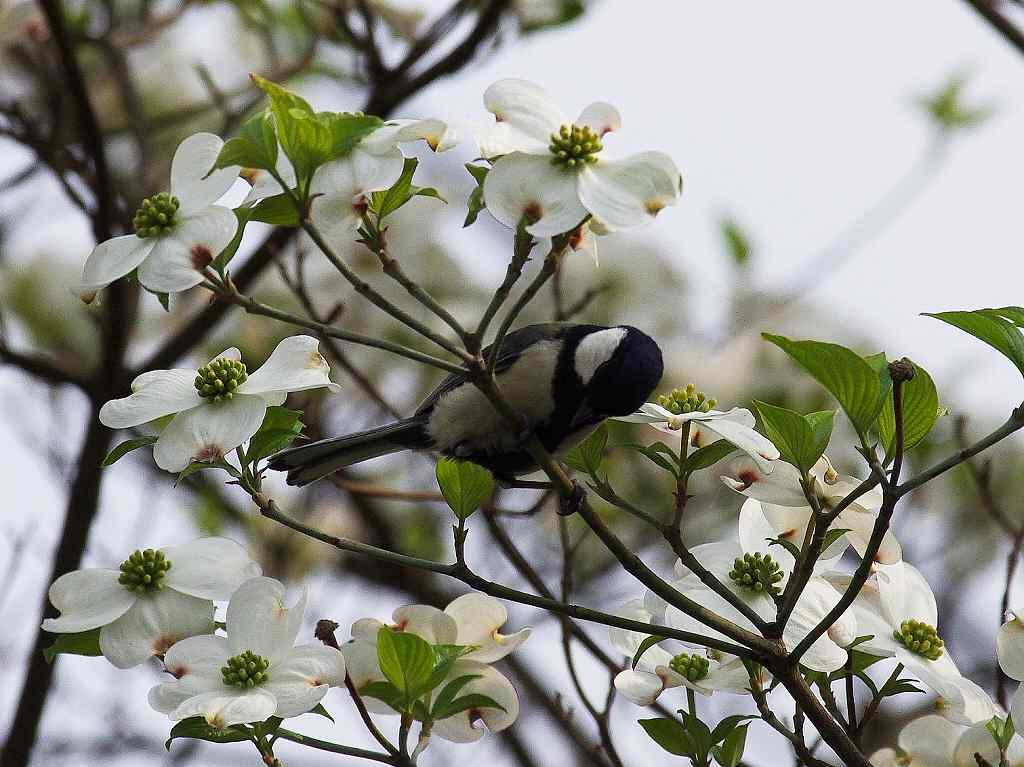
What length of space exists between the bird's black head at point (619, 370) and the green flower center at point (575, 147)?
23.4 inches

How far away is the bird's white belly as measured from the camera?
223 centimetres

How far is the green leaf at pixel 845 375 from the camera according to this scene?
43.5 inches

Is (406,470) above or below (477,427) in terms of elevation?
below

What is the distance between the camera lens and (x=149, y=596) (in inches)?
50.5

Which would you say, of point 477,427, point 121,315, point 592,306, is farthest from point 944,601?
point 121,315

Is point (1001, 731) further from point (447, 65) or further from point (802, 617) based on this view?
point (447, 65)

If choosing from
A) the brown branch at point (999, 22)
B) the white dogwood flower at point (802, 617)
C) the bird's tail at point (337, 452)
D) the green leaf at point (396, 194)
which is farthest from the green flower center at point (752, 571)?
the brown branch at point (999, 22)

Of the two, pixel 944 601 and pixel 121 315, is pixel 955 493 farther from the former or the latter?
pixel 121 315

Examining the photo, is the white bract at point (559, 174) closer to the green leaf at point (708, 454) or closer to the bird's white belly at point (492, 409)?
the green leaf at point (708, 454)

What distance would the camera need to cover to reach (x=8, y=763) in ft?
7.46

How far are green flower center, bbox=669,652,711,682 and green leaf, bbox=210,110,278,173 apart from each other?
719 mm

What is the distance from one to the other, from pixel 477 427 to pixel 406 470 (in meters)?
1.47

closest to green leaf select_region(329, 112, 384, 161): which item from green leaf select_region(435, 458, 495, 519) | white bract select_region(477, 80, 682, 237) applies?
white bract select_region(477, 80, 682, 237)

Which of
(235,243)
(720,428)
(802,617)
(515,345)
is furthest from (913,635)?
(515,345)
